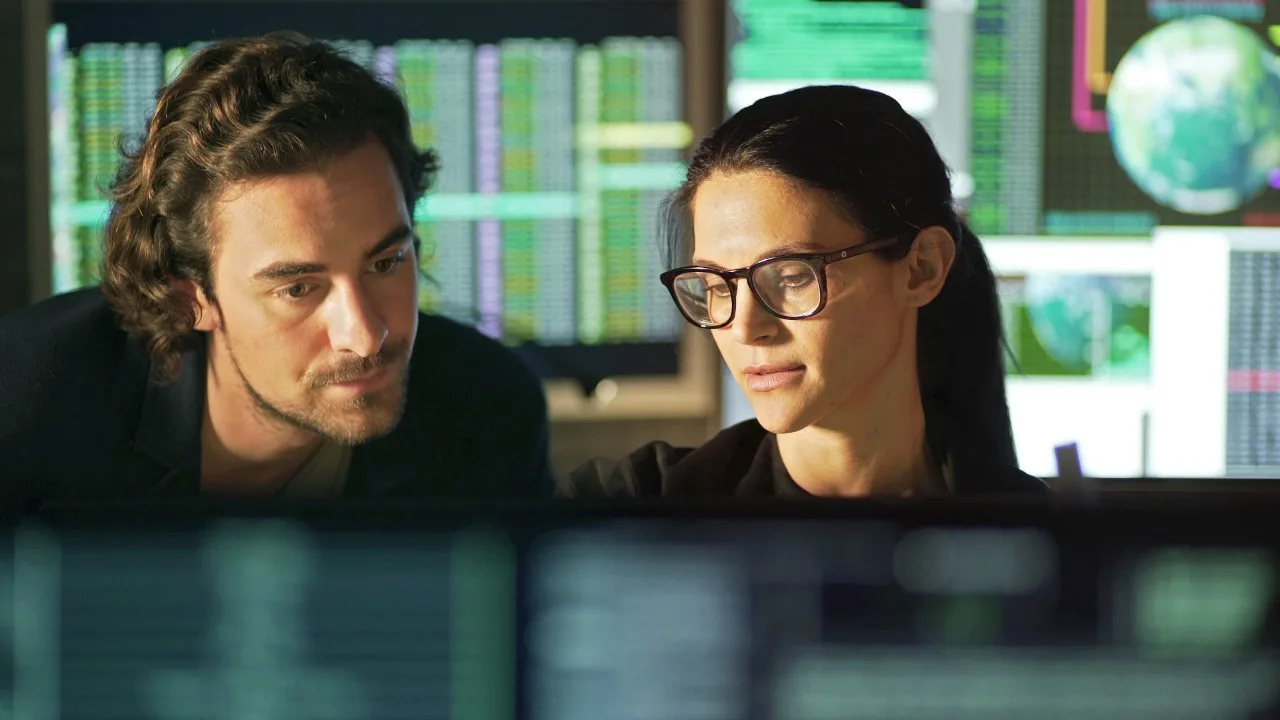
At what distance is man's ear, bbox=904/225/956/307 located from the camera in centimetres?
81

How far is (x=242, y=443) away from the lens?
3.45 feet

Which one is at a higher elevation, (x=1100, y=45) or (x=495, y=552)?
(x=1100, y=45)

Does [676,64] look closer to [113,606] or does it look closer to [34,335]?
[34,335]

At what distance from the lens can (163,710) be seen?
512mm

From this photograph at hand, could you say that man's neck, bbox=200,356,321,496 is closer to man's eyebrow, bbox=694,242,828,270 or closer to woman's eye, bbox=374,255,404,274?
woman's eye, bbox=374,255,404,274

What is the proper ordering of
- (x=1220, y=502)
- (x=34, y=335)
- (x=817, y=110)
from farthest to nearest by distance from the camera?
(x=34, y=335) → (x=817, y=110) → (x=1220, y=502)

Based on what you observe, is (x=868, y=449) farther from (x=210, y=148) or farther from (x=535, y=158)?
(x=535, y=158)

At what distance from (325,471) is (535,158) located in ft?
4.47

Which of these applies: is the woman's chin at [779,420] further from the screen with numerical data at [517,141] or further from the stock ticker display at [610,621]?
the screen with numerical data at [517,141]

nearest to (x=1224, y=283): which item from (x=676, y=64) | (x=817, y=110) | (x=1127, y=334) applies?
(x=1127, y=334)

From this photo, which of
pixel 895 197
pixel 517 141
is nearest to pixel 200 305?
pixel 895 197

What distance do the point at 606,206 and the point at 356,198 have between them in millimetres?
1363

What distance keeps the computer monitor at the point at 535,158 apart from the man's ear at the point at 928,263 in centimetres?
140

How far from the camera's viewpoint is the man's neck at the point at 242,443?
998 millimetres
